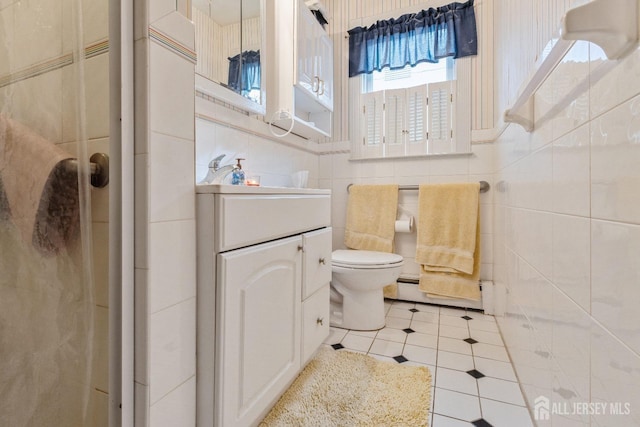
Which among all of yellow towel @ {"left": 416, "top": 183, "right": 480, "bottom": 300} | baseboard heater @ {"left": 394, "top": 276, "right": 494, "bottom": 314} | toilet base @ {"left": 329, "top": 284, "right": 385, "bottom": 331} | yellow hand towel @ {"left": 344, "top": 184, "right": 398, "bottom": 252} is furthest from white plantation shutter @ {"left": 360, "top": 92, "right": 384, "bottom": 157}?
toilet base @ {"left": 329, "top": 284, "right": 385, "bottom": 331}

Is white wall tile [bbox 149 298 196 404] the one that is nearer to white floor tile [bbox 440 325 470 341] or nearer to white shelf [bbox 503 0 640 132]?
white shelf [bbox 503 0 640 132]

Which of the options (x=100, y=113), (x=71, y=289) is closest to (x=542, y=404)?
(x=71, y=289)

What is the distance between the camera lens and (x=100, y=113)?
2.19 feet

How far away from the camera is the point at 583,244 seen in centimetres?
64

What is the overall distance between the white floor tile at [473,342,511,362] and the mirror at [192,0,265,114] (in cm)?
168

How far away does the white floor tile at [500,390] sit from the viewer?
1157 mm

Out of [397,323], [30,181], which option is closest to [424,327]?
[397,323]

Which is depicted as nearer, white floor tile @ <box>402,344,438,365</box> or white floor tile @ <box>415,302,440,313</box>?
white floor tile @ <box>402,344,438,365</box>

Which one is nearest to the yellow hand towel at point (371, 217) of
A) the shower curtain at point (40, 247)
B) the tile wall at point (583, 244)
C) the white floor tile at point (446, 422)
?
the tile wall at point (583, 244)

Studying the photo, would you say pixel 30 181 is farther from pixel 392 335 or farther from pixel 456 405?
pixel 392 335

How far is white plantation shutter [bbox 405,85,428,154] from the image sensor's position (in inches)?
85.6

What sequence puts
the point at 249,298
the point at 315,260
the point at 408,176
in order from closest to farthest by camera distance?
the point at 249,298 < the point at 315,260 < the point at 408,176

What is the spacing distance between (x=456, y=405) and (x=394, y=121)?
1807 mm

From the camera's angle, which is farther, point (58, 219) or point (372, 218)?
point (372, 218)
